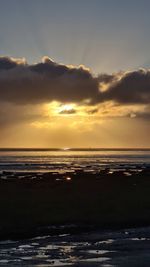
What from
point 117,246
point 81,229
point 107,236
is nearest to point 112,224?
point 81,229

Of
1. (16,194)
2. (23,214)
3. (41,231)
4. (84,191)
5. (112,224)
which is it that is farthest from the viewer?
(84,191)

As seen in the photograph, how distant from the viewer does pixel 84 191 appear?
45.2m

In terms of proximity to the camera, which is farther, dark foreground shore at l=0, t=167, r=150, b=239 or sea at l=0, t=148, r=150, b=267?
dark foreground shore at l=0, t=167, r=150, b=239

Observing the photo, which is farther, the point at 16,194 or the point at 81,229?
the point at 16,194

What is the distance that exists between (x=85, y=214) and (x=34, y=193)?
1254 centimetres

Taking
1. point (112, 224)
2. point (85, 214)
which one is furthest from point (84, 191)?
point (112, 224)

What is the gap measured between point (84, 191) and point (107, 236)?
69.4ft

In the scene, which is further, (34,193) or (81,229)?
(34,193)

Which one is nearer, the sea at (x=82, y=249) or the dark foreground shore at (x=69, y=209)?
the sea at (x=82, y=249)

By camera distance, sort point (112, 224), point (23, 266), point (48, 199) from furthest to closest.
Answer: point (48, 199)
point (112, 224)
point (23, 266)

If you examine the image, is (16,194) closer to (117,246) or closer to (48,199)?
(48,199)

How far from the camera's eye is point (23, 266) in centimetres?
1761

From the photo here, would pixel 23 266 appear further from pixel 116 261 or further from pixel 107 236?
pixel 107 236

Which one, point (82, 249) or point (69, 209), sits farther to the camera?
point (69, 209)
